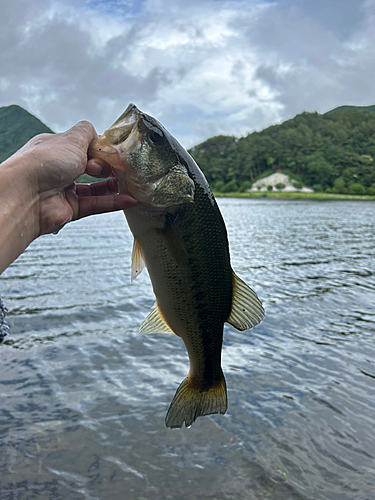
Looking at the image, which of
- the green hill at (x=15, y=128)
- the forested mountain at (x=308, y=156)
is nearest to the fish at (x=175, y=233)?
the green hill at (x=15, y=128)

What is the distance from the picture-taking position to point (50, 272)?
1566cm

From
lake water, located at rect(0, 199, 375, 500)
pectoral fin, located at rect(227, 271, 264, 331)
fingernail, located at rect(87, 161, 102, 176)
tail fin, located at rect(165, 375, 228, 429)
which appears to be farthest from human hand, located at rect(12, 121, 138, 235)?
lake water, located at rect(0, 199, 375, 500)

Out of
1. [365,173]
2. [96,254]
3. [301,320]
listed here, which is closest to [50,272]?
[96,254]

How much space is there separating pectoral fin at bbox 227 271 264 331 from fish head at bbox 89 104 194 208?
2.88 ft

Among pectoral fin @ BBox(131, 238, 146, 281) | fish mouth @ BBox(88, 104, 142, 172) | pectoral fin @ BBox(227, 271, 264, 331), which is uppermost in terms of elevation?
fish mouth @ BBox(88, 104, 142, 172)

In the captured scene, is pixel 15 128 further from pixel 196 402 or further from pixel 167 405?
pixel 196 402

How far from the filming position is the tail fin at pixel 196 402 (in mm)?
3258

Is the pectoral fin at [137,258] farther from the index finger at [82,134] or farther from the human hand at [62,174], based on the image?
the index finger at [82,134]

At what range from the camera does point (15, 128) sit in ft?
155

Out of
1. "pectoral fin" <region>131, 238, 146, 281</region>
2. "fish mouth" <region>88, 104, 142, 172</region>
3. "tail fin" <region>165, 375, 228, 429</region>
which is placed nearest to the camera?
"fish mouth" <region>88, 104, 142, 172</region>

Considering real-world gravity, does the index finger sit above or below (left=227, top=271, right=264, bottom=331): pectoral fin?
above

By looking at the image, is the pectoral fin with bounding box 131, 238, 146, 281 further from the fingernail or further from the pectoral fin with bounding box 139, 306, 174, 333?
the fingernail

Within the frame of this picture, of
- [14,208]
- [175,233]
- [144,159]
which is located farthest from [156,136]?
[14,208]

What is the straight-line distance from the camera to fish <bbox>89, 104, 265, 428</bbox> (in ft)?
8.55
